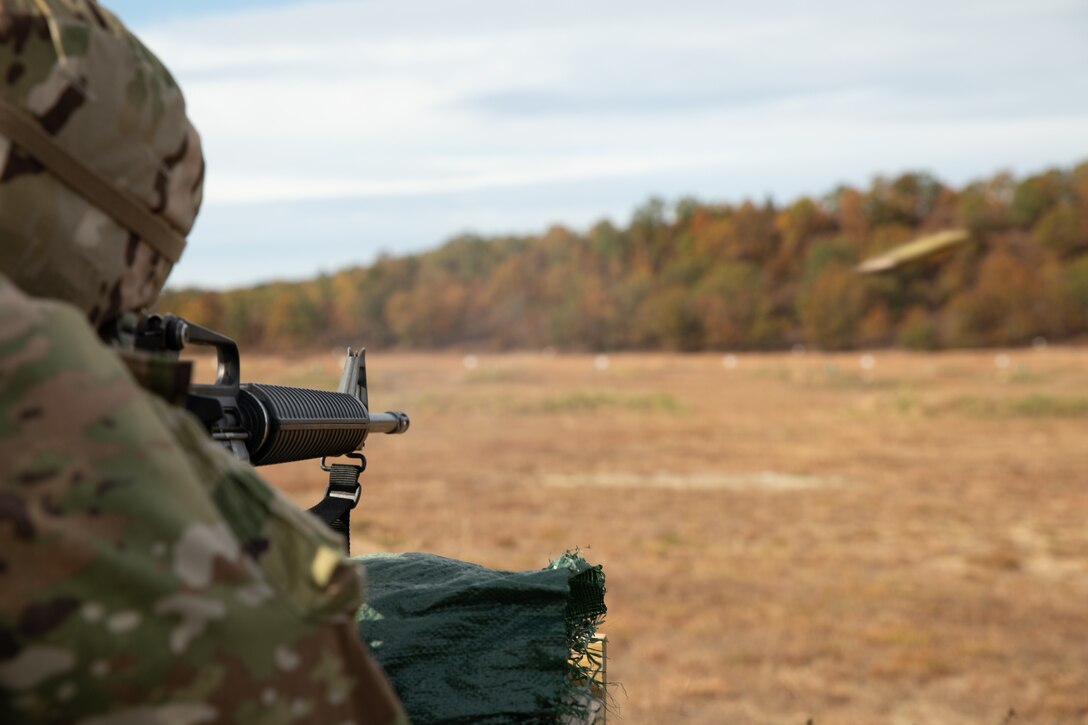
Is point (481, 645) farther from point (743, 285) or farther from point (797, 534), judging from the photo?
point (743, 285)

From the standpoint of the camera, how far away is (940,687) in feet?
24.4

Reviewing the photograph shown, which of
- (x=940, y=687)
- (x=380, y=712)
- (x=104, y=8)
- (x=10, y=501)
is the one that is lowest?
(x=940, y=687)

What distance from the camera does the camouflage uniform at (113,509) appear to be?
0.94 metres

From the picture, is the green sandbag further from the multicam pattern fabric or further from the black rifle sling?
the multicam pattern fabric

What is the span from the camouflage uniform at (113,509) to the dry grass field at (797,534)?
2548 millimetres

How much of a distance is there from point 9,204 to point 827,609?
30.0ft

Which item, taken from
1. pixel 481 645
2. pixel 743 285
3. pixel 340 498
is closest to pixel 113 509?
pixel 481 645

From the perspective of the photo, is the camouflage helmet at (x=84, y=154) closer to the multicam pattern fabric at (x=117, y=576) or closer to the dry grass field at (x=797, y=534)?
the multicam pattern fabric at (x=117, y=576)

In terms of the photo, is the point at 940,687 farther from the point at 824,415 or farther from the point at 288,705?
the point at 824,415

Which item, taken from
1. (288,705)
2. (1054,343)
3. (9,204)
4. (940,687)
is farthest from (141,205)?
(1054,343)

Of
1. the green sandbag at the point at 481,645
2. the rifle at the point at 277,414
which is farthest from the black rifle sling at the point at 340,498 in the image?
the green sandbag at the point at 481,645

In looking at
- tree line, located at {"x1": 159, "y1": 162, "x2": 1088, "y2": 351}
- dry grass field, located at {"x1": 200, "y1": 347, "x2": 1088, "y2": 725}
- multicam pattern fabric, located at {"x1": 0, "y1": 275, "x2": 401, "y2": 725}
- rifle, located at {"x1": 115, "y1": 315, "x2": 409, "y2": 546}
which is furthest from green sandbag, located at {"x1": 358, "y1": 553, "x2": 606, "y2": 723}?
tree line, located at {"x1": 159, "y1": 162, "x2": 1088, "y2": 351}

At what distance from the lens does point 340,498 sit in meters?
2.31

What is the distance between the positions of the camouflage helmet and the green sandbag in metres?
0.71
